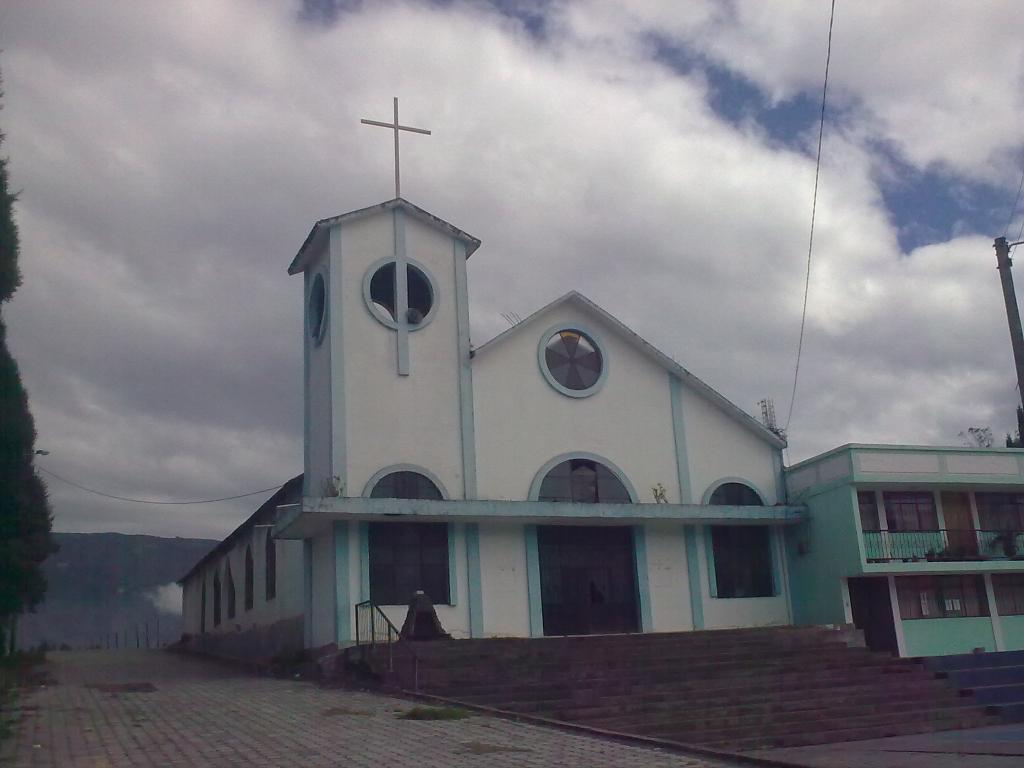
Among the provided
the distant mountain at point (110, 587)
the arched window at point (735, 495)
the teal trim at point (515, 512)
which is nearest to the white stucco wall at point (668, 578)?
the teal trim at point (515, 512)

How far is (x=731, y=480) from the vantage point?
2231cm

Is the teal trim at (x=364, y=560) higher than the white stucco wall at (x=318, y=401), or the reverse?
the white stucco wall at (x=318, y=401)

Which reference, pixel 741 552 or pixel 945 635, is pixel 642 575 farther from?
pixel 945 635

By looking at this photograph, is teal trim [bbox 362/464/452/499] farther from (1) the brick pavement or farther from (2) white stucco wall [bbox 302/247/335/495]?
(1) the brick pavement

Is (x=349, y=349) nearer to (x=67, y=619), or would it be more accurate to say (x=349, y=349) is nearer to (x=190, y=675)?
(x=190, y=675)

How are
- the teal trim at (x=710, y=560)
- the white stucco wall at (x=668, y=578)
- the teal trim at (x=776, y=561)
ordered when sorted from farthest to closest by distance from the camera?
the teal trim at (x=776, y=561)
the teal trim at (x=710, y=560)
the white stucco wall at (x=668, y=578)

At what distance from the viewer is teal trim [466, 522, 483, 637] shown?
1938cm

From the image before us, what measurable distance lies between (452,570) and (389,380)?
383 centimetres

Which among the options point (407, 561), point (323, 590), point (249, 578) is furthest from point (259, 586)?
point (407, 561)

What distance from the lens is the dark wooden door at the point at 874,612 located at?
20.7m

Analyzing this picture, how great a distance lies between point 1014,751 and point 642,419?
1158 centimetres

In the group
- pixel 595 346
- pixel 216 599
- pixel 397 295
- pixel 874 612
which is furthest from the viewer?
pixel 216 599

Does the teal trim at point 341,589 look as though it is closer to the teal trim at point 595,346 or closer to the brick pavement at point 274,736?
the brick pavement at point 274,736

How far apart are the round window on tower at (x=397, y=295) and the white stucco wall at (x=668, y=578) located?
6.37 m
